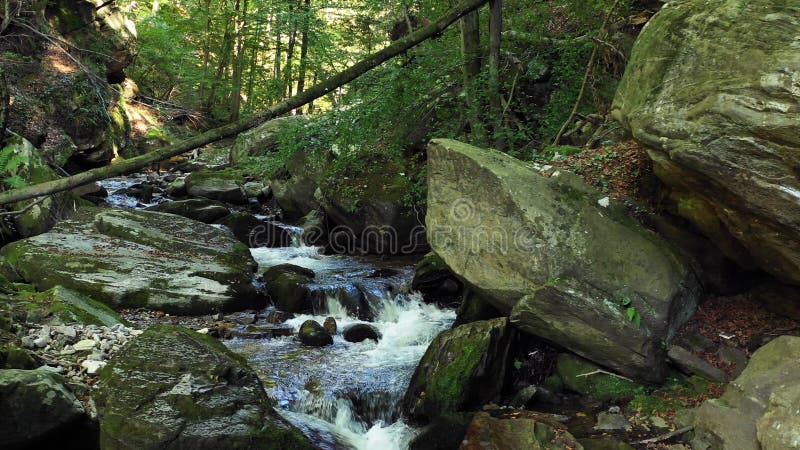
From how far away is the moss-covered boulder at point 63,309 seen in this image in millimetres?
6297

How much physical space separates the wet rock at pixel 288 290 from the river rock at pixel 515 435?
4812 millimetres

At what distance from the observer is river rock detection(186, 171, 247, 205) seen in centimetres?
1758

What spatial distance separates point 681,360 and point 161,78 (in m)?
26.5

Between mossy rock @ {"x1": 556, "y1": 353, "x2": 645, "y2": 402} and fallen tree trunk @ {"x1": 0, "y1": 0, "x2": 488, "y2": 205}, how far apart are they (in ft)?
14.9

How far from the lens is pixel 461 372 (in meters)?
6.65

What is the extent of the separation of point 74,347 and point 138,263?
4.29 meters

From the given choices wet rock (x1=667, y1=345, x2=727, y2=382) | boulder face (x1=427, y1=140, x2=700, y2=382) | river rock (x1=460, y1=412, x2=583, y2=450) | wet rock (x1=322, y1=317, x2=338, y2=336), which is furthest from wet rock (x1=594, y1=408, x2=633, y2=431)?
wet rock (x1=322, y1=317, x2=338, y2=336)

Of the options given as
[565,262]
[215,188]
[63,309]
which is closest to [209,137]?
[63,309]

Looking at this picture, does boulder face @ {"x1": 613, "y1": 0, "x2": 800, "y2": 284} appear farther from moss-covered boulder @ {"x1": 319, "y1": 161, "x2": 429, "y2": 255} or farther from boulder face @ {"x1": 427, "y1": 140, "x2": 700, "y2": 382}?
moss-covered boulder @ {"x1": 319, "y1": 161, "x2": 429, "y2": 255}

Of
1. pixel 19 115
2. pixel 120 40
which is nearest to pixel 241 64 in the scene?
pixel 120 40

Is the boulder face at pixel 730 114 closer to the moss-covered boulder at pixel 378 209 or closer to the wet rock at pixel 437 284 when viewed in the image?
the wet rock at pixel 437 284

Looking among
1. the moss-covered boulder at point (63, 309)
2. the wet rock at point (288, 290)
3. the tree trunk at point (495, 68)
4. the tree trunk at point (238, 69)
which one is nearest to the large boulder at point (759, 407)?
the tree trunk at point (495, 68)

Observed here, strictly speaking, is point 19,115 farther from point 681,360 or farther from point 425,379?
point 681,360

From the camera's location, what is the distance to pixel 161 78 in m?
25.8
